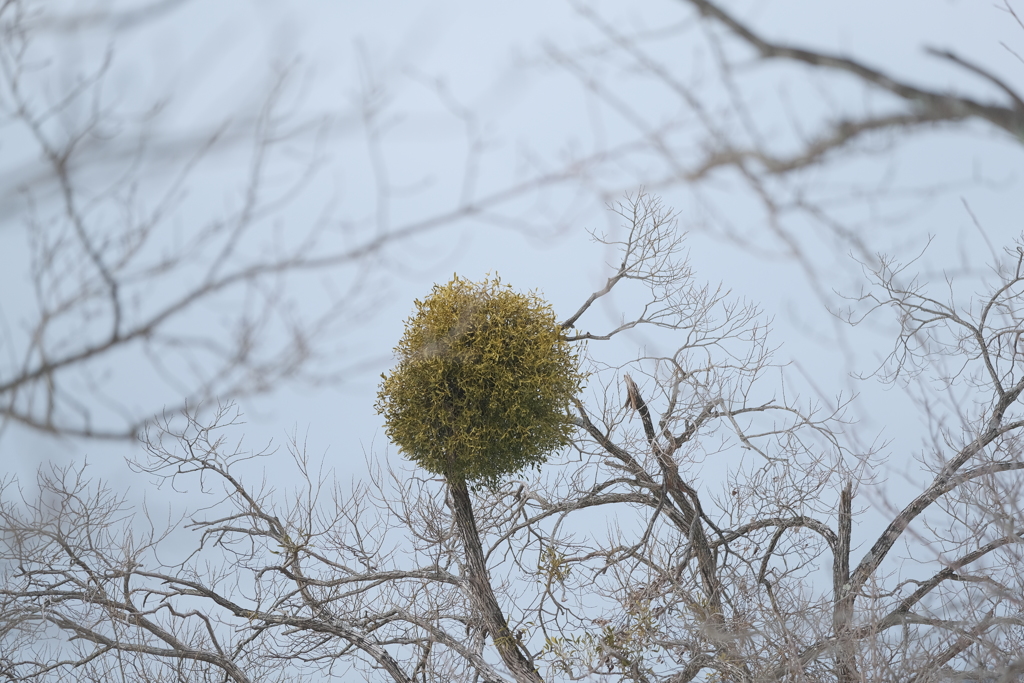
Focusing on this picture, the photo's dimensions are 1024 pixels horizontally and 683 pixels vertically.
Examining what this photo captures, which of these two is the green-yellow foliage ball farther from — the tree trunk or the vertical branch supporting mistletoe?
the tree trunk

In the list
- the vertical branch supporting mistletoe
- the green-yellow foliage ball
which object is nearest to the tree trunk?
the vertical branch supporting mistletoe

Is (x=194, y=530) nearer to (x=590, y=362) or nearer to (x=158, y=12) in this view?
(x=590, y=362)

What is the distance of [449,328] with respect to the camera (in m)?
6.97

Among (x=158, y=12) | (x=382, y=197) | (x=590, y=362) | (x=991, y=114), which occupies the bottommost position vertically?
(x=991, y=114)

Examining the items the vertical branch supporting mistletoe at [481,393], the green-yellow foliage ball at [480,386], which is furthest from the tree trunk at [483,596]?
the green-yellow foliage ball at [480,386]

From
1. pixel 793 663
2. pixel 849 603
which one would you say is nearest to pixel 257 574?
pixel 793 663

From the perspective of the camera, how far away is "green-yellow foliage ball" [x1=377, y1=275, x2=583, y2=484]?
6.80 m

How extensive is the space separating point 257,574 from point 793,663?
4.51 meters

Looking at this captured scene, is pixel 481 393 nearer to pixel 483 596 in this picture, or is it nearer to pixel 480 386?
pixel 480 386

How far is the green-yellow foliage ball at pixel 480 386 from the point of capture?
680 centimetres

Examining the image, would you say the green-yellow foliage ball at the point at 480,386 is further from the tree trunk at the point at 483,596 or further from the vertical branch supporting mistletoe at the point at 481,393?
the tree trunk at the point at 483,596

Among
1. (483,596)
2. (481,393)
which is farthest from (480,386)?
(483,596)

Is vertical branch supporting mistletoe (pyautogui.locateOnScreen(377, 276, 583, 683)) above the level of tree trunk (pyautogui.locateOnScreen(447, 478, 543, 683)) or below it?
above

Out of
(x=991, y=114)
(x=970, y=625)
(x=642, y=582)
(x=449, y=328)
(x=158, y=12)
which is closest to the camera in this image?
(x=991, y=114)
